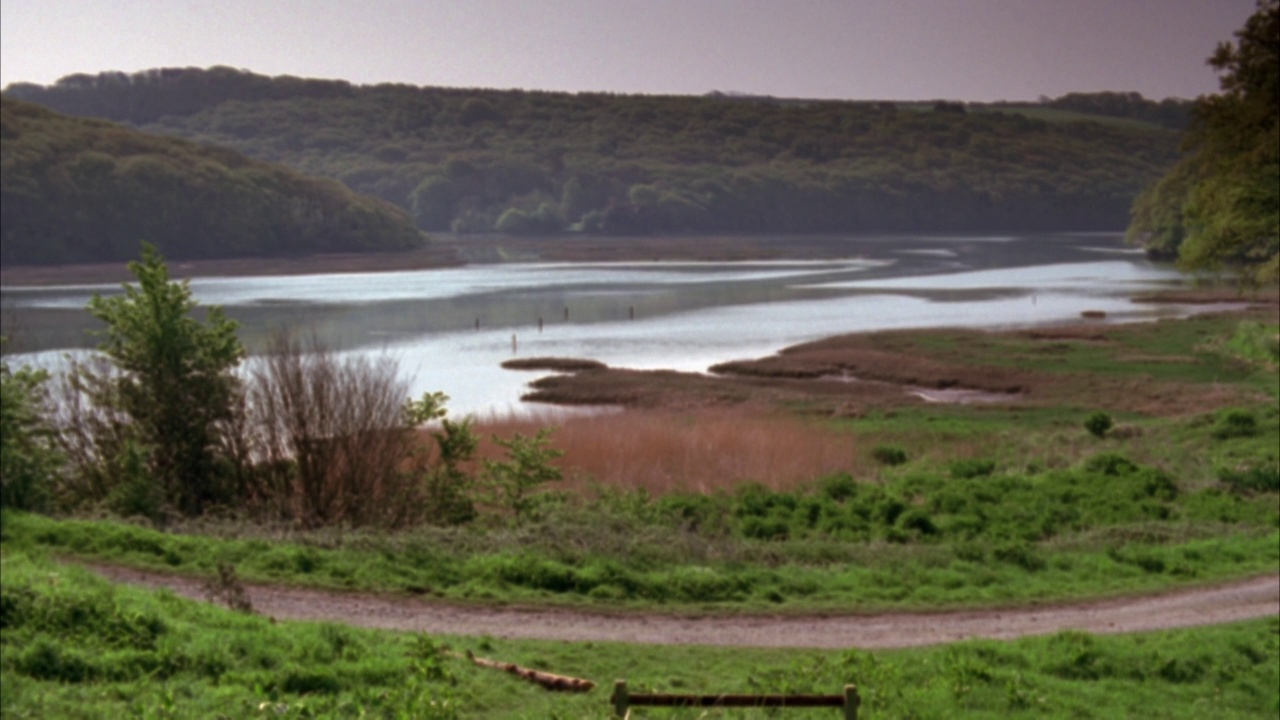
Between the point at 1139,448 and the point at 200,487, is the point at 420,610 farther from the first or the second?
the point at 1139,448

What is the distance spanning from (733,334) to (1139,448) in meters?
36.9

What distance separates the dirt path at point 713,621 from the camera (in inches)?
475

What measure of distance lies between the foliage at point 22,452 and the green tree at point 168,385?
160cm

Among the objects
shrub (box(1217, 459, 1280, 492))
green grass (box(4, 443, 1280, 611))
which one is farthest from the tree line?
shrub (box(1217, 459, 1280, 492))

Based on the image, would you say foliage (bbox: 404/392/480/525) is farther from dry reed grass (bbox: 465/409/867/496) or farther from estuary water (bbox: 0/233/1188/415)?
estuary water (bbox: 0/233/1188/415)

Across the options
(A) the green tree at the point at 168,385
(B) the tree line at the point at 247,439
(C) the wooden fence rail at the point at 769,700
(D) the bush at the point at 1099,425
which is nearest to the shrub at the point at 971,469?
(D) the bush at the point at 1099,425

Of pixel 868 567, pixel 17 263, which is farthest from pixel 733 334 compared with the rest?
pixel 17 263

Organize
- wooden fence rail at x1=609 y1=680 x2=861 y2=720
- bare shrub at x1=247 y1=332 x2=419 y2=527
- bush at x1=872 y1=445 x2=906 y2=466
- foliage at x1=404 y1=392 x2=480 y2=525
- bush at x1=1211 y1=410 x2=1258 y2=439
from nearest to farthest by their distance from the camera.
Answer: wooden fence rail at x1=609 y1=680 x2=861 y2=720 → foliage at x1=404 y1=392 x2=480 y2=525 → bare shrub at x1=247 y1=332 x2=419 y2=527 → bush at x1=1211 y1=410 x2=1258 y2=439 → bush at x1=872 y1=445 x2=906 y2=466

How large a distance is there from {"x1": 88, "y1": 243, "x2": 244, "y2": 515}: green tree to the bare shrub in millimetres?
789

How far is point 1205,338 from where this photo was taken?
56.5 meters

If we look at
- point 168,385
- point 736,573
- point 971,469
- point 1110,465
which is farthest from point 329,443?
point 1110,465

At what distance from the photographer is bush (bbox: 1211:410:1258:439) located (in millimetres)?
28312

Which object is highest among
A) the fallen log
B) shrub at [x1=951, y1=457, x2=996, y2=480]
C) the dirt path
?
the fallen log

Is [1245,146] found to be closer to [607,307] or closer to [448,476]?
[448,476]
